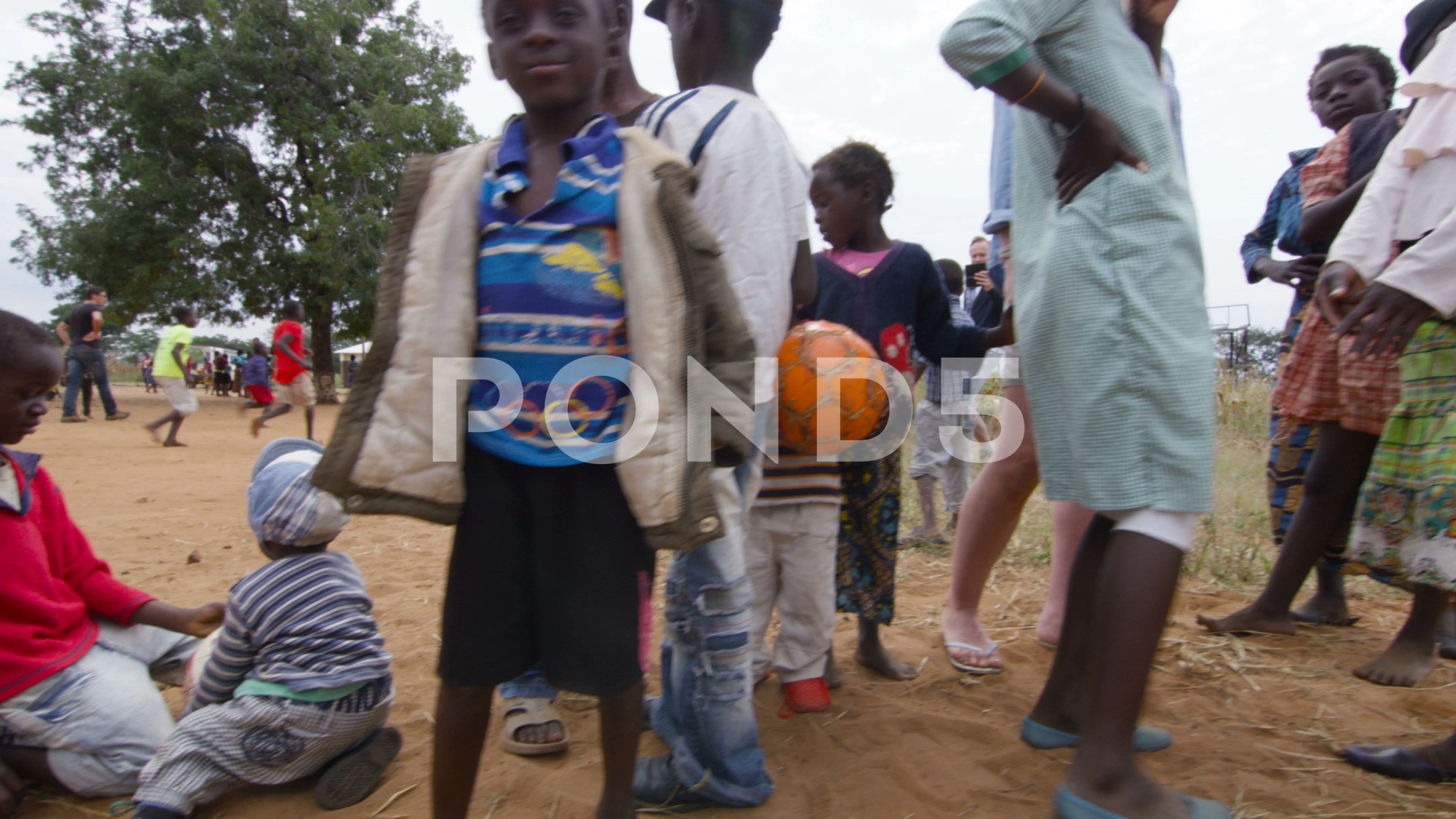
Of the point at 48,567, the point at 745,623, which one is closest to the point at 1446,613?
the point at 745,623

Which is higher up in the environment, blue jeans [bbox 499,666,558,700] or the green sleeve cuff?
the green sleeve cuff

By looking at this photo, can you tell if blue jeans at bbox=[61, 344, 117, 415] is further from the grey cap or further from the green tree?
the grey cap

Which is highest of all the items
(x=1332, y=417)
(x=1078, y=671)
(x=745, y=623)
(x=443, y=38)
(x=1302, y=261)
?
(x=443, y=38)

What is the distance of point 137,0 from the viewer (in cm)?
1844

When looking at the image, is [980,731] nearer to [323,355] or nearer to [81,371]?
[81,371]

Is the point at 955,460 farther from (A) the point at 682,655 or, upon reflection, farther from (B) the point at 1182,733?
(A) the point at 682,655

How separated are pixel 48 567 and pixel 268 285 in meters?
18.7

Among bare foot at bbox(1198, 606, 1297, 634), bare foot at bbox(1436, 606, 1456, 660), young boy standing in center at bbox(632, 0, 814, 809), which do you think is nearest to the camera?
young boy standing in center at bbox(632, 0, 814, 809)

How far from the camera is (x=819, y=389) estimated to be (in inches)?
78.9

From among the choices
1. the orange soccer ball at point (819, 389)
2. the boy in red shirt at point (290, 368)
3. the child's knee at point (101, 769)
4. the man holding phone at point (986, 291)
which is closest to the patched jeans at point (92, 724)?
the child's knee at point (101, 769)

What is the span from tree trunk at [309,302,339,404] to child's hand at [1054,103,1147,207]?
788 inches

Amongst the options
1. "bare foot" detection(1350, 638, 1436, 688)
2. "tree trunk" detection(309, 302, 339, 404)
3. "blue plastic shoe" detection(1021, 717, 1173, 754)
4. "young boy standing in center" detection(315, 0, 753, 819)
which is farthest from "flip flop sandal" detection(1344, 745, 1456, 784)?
"tree trunk" detection(309, 302, 339, 404)

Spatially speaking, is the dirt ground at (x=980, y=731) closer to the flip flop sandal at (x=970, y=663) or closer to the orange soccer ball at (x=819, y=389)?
the flip flop sandal at (x=970, y=663)

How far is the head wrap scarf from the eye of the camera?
89.4 inches
